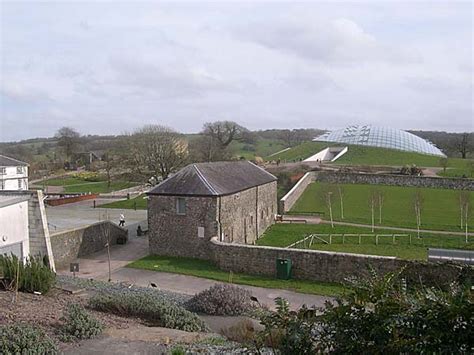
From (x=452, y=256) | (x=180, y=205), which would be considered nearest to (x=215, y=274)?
(x=180, y=205)

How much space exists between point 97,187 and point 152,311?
53618 millimetres

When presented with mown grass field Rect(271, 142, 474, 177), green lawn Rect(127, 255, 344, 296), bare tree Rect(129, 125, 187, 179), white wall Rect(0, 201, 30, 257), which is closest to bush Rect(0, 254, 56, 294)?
white wall Rect(0, 201, 30, 257)

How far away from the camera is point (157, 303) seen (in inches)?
445

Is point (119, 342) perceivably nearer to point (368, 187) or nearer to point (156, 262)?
point (156, 262)

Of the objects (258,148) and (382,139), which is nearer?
(382,139)

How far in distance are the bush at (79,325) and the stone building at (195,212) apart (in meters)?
13.8

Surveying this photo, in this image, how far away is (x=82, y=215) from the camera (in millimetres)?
39125

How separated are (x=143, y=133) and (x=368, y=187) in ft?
78.9

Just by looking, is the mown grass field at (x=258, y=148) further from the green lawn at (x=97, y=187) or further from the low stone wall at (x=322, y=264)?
the low stone wall at (x=322, y=264)

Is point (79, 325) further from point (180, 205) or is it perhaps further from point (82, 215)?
point (82, 215)

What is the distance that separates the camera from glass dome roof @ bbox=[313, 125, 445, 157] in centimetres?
8238

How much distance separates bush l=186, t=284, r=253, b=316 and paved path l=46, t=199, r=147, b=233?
21.7 meters

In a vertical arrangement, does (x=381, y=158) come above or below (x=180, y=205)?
above

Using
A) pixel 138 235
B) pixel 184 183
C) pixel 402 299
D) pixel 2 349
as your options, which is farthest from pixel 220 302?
pixel 138 235
